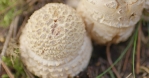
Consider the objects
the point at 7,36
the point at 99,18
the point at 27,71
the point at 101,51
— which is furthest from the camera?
the point at 101,51

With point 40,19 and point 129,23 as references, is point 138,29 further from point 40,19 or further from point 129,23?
point 40,19

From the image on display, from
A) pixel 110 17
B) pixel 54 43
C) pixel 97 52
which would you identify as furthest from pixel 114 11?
pixel 97 52

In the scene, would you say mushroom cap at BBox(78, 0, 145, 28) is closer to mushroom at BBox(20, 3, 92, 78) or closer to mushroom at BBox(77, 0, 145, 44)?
mushroom at BBox(77, 0, 145, 44)

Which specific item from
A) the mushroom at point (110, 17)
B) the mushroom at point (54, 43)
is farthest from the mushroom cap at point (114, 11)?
the mushroom at point (54, 43)

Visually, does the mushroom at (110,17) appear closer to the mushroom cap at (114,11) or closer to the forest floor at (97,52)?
the mushroom cap at (114,11)

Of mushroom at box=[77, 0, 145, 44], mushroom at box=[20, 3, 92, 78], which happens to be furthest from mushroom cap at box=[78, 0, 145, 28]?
mushroom at box=[20, 3, 92, 78]

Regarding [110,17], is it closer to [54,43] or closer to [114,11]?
[114,11]

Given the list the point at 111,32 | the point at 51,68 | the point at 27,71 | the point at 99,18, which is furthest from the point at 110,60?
the point at 27,71
